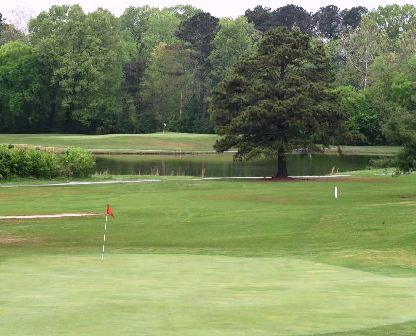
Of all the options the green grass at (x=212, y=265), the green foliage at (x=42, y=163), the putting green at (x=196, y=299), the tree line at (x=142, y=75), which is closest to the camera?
the putting green at (x=196, y=299)

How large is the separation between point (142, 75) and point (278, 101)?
87.7 meters

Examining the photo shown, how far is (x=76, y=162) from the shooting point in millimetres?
63062

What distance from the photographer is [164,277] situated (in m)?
18.7

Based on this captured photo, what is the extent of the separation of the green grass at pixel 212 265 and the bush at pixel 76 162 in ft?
37.9

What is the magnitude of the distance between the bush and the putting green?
136 feet

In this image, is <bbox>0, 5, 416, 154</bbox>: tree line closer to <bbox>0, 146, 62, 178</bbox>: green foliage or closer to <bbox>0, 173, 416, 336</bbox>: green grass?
<bbox>0, 146, 62, 178</bbox>: green foliage

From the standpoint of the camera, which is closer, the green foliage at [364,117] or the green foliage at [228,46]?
the green foliage at [364,117]

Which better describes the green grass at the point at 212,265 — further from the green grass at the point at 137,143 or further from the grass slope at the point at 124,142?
the grass slope at the point at 124,142

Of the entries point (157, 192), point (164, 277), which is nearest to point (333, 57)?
point (157, 192)

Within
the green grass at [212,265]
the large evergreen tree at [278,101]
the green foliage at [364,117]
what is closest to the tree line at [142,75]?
the green foliage at [364,117]

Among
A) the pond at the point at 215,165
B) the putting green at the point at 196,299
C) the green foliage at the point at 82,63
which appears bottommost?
the pond at the point at 215,165

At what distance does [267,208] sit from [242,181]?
21.6m

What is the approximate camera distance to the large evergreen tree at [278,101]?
6394 cm

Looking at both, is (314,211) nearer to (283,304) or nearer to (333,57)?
(283,304)
